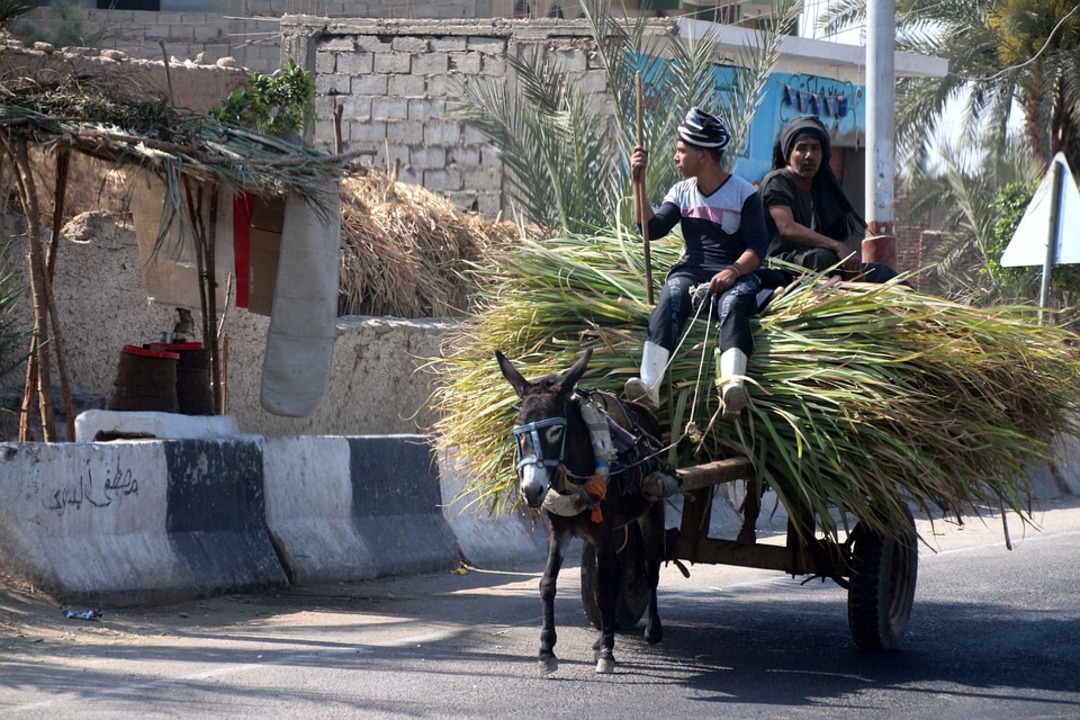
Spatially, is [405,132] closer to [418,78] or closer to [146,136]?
[418,78]

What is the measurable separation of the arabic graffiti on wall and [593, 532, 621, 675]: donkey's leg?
9.04 feet

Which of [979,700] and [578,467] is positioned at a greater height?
[578,467]

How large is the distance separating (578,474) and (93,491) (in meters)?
2.82

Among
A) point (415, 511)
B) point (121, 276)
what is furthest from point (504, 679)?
point (121, 276)

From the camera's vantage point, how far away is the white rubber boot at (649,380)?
628cm

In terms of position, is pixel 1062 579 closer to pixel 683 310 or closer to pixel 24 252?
pixel 683 310

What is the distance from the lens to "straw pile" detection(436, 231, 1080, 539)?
6.00 meters

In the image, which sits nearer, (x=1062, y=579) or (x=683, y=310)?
(x=683, y=310)

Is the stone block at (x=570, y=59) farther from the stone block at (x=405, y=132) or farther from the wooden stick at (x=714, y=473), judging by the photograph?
the wooden stick at (x=714, y=473)

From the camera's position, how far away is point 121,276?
10898 millimetres

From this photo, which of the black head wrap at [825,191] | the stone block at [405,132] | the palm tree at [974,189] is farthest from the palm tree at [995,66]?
the black head wrap at [825,191]

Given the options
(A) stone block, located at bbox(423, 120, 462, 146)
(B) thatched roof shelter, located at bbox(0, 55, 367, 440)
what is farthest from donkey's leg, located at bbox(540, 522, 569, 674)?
(A) stone block, located at bbox(423, 120, 462, 146)

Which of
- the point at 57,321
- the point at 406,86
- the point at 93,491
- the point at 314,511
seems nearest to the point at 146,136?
the point at 57,321

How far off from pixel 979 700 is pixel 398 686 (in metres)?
2.46
